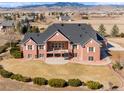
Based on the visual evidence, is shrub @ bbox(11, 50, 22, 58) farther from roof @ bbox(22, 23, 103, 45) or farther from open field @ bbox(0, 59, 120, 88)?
open field @ bbox(0, 59, 120, 88)

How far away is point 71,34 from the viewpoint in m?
55.8

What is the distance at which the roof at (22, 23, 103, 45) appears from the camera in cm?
5394

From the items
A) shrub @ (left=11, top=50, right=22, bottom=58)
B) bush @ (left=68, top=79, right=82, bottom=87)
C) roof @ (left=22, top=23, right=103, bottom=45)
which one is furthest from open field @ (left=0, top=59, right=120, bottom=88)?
roof @ (left=22, top=23, right=103, bottom=45)

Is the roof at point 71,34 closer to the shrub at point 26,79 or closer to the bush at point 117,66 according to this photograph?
the bush at point 117,66

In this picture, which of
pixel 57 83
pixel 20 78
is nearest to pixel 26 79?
pixel 20 78

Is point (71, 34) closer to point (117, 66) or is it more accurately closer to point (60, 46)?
point (60, 46)

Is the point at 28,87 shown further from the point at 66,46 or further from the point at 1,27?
the point at 1,27

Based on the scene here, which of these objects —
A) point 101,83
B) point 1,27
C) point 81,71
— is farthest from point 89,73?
point 1,27

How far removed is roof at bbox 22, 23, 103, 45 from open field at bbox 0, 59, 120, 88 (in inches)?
242

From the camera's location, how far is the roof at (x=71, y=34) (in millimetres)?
53938

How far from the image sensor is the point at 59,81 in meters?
38.4

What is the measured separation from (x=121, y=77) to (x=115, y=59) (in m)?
10.9

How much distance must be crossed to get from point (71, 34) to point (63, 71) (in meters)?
12.5

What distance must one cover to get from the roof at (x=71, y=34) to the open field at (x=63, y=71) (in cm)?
614
